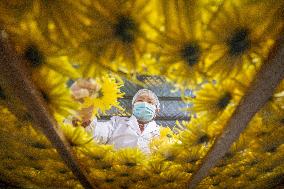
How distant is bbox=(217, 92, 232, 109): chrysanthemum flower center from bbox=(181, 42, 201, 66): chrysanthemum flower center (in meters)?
0.21

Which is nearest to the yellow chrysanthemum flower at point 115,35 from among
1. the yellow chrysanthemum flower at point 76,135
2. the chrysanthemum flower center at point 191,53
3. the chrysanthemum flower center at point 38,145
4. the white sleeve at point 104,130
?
the chrysanthemum flower center at point 191,53

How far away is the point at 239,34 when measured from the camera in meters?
0.72

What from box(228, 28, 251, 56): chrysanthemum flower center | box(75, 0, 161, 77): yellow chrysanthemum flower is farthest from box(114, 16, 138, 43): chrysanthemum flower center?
box(228, 28, 251, 56): chrysanthemum flower center

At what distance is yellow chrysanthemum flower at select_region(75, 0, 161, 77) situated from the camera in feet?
2.19

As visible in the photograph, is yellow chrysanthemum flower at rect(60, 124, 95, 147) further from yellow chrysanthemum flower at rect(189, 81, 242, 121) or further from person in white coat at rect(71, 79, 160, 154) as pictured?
person in white coat at rect(71, 79, 160, 154)

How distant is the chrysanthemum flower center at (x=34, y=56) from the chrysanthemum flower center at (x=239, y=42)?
19.6 inches

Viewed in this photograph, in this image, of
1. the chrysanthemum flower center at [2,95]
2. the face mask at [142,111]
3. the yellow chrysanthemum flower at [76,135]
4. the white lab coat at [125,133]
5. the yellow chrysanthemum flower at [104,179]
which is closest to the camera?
the chrysanthemum flower center at [2,95]

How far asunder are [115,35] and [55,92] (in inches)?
11.8

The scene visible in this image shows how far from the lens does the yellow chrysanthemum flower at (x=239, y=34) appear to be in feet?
2.21

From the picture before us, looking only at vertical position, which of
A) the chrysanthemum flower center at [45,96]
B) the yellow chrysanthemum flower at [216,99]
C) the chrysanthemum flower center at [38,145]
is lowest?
the yellow chrysanthemum flower at [216,99]

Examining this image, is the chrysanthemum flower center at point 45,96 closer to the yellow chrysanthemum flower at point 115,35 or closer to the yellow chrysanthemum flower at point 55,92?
the yellow chrysanthemum flower at point 55,92

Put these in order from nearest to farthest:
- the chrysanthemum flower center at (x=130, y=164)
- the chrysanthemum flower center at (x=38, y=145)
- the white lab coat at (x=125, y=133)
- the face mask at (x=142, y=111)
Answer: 1. the chrysanthemum flower center at (x=38, y=145)
2. the chrysanthemum flower center at (x=130, y=164)
3. the face mask at (x=142, y=111)
4. the white lab coat at (x=125, y=133)

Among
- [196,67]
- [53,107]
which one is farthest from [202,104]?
[53,107]

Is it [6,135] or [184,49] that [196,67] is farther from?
[6,135]
